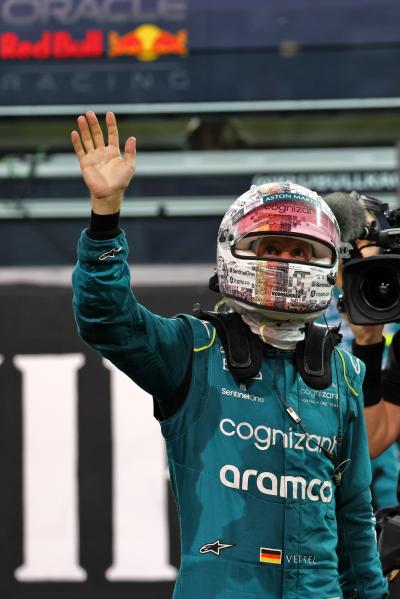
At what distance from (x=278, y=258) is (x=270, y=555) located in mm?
687

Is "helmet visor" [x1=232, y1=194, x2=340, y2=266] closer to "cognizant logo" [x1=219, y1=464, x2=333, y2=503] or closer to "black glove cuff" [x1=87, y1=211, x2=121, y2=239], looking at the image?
"black glove cuff" [x1=87, y1=211, x2=121, y2=239]

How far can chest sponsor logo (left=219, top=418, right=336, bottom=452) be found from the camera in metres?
2.86

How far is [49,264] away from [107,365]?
1165 millimetres

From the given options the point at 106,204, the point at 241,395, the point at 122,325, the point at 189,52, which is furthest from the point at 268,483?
the point at 189,52

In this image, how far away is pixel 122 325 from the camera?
272 centimetres

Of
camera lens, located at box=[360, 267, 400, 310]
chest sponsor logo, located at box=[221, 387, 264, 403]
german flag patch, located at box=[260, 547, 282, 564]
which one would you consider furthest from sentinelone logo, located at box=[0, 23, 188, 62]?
german flag patch, located at box=[260, 547, 282, 564]

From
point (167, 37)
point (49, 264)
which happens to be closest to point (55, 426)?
point (49, 264)

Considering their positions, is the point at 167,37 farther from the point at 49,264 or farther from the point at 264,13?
the point at 49,264

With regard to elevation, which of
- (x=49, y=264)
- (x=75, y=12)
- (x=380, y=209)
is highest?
(x=75, y=12)

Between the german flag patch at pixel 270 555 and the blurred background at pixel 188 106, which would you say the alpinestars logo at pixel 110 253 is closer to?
the german flag patch at pixel 270 555

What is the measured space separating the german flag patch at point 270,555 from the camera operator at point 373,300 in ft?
2.93

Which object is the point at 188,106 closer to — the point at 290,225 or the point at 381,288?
the point at 381,288

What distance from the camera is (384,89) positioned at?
24.0 ft

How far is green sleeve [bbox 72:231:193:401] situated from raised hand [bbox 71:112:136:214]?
85 millimetres
